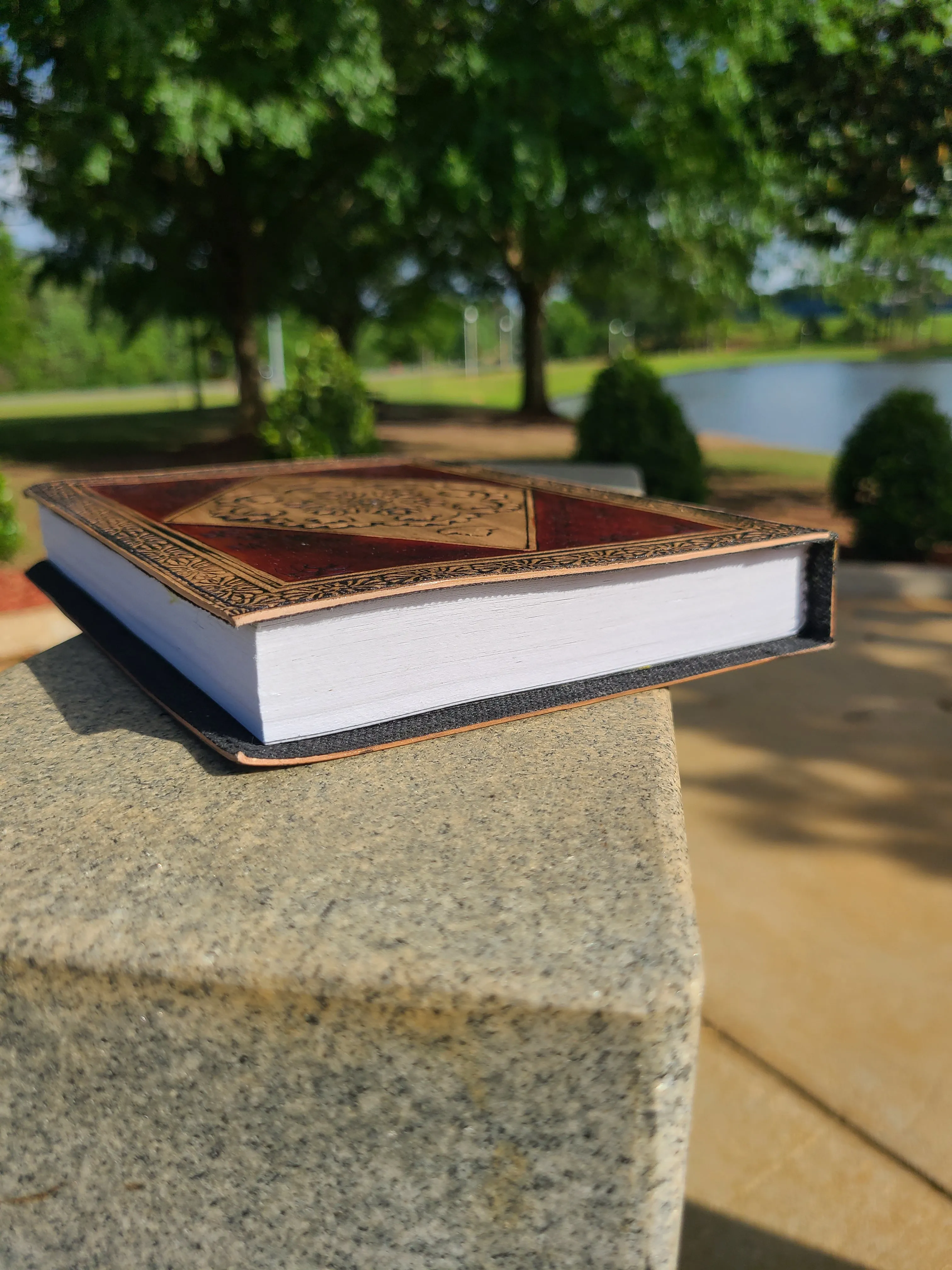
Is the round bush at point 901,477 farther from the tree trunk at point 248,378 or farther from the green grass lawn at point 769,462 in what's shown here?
the tree trunk at point 248,378

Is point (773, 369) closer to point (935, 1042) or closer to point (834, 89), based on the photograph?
point (834, 89)

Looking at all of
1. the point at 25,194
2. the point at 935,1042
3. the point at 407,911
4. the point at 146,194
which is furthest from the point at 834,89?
the point at 25,194

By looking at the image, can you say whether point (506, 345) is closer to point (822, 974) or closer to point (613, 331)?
point (613, 331)

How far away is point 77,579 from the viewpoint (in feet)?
5.57

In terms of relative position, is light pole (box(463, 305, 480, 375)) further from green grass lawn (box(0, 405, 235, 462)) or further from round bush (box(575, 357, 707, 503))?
round bush (box(575, 357, 707, 503))

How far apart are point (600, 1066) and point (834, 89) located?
6.72 meters

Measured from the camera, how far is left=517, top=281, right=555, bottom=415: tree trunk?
2262cm

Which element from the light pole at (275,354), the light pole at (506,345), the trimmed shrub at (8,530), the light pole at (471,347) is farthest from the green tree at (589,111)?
the light pole at (506,345)

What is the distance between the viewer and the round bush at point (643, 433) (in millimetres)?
7688

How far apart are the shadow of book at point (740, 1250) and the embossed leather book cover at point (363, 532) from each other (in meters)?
1.19

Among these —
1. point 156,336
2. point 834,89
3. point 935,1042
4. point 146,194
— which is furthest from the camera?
point 156,336

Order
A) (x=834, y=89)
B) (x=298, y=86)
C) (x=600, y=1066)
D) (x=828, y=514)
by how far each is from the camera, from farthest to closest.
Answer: (x=828, y=514)
(x=298, y=86)
(x=834, y=89)
(x=600, y=1066)

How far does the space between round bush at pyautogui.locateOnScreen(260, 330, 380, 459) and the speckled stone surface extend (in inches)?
257

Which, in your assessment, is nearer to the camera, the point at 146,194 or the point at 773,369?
the point at 146,194
